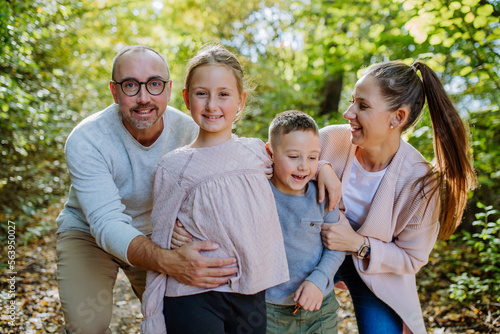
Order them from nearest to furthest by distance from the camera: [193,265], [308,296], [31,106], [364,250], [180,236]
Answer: [193,265], [180,236], [308,296], [364,250], [31,106]

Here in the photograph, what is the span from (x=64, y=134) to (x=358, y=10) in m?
4.98

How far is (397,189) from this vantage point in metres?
2.33

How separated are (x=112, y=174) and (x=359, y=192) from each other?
162 centimetres

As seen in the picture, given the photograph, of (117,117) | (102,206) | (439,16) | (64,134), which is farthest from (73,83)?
(439,16)

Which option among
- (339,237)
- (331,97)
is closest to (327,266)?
(339,237)

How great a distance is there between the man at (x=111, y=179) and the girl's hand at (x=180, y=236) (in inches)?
11.9

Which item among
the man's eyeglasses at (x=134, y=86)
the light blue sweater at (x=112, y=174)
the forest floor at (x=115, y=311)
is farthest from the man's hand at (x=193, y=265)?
the forest floor at (x=115, y=311)

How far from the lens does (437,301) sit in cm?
405

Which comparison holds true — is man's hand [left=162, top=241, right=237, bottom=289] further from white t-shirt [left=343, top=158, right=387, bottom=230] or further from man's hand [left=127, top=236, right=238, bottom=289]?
white t-shirt [left=343, top=158, right=387, bottom=230]

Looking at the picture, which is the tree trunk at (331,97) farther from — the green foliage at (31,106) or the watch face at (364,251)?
the watch face at (364,251)

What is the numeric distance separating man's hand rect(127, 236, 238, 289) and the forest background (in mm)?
998

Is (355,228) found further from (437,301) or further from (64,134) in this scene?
(64,134)

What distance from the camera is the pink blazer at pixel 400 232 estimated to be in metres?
2.28

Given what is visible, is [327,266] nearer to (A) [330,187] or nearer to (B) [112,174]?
(A) [330,187]
